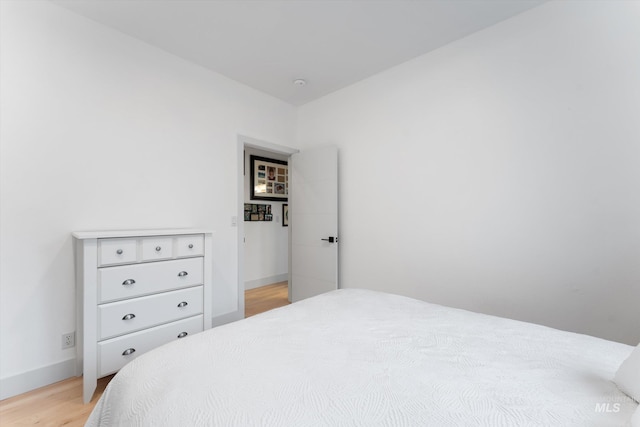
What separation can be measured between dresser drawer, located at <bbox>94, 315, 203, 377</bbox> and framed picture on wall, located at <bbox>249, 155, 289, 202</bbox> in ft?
8.99

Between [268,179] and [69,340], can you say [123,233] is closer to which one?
[69,340]

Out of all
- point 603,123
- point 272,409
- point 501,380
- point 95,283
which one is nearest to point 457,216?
point 603,123

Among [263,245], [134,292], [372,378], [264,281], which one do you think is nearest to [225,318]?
[134,292]

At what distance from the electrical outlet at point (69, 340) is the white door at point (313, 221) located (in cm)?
221

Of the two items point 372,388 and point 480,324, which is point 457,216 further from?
point 372,388

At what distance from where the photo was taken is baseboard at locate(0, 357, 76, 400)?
1785 mm

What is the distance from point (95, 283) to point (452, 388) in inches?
80.3

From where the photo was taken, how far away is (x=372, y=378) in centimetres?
81

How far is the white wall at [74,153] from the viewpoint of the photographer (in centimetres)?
185

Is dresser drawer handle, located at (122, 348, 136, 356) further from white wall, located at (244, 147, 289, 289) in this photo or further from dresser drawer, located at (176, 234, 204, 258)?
white wall, located at (244, 147, 289, 289)

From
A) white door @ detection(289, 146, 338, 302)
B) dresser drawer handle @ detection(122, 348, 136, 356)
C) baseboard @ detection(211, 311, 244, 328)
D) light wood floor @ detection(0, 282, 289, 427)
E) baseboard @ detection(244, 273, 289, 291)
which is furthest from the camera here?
baseboard @ detection(244, 273, 289, 291)

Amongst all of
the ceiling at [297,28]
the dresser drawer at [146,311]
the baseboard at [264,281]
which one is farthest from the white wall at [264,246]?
the dresser drawer at [146,311]

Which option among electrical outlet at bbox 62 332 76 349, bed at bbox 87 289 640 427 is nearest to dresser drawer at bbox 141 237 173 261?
electrical outlet at bbox 62 332 76 349

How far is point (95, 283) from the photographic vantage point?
1775 mm
